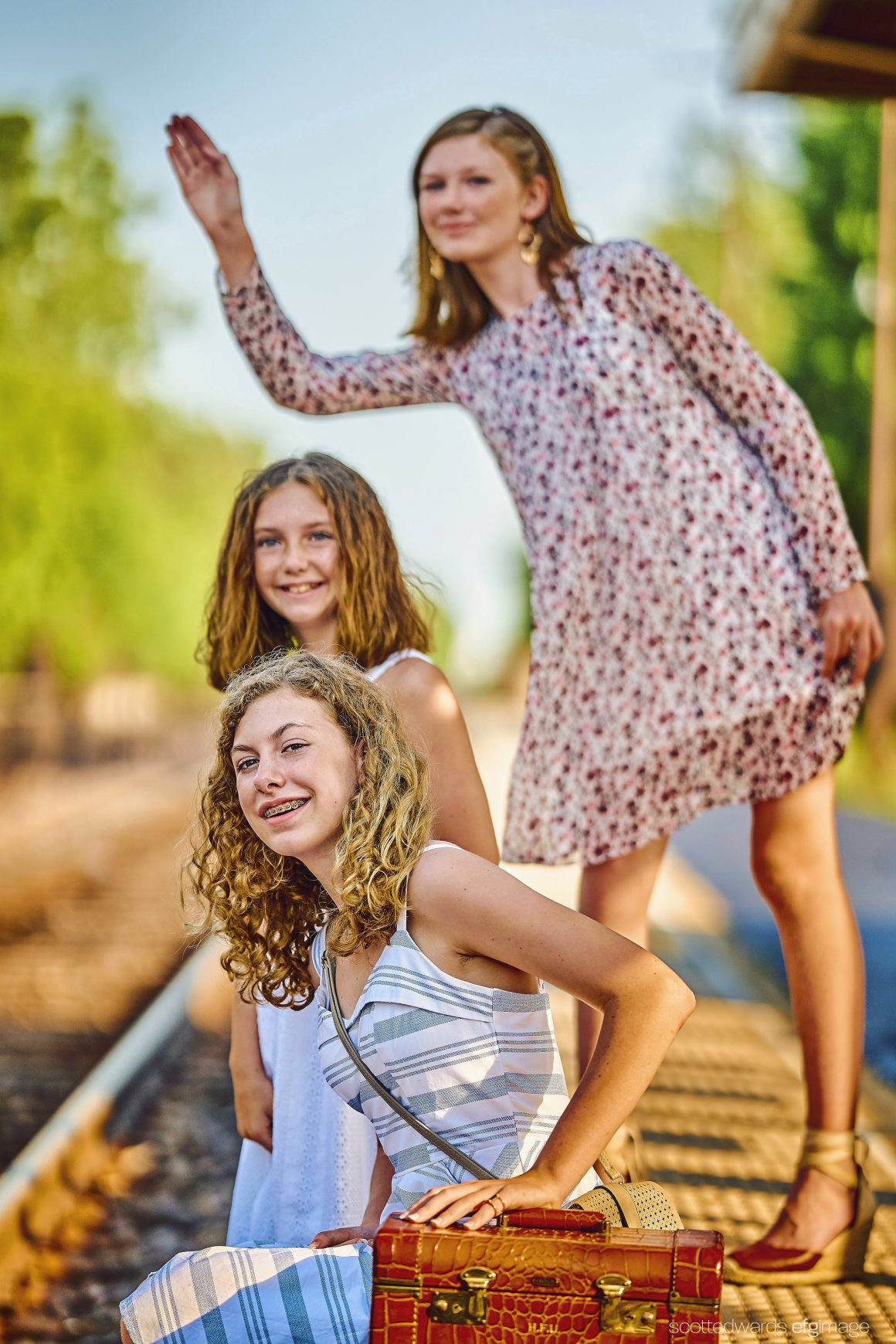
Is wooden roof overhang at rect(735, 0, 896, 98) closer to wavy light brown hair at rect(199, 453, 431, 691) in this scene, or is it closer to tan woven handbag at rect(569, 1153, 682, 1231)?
wavy light brown hair at rect(199, 453, 431, 691)

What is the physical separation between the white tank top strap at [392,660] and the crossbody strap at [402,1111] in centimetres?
78

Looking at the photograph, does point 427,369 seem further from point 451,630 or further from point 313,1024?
point 451,630

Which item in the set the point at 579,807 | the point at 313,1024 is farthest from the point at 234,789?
the point at 579,807

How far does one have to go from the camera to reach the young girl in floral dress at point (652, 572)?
110 inches

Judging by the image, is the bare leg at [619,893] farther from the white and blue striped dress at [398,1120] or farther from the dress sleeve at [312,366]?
the dress sleeve at [312,366]

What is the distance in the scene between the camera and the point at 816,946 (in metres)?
2.88

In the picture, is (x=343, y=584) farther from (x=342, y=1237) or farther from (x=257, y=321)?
(x=342, y=1237)

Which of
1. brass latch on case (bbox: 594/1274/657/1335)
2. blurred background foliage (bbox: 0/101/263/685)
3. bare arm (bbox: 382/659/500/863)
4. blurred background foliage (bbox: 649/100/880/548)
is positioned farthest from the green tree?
brass latch on case (bbox: 594/1274/657/1335)

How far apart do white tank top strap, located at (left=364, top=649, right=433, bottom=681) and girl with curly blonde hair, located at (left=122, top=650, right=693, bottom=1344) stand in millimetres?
300

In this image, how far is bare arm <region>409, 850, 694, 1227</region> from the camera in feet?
6.08

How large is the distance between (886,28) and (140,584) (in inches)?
836

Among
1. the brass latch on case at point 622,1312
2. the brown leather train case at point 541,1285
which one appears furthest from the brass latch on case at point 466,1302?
the brass latch on case at point 622,1312

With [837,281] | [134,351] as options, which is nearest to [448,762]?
[134,351]

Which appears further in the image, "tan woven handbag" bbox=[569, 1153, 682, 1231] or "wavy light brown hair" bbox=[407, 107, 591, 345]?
"wavy light brown hair" bbox=[407, 107, 591, 345]
